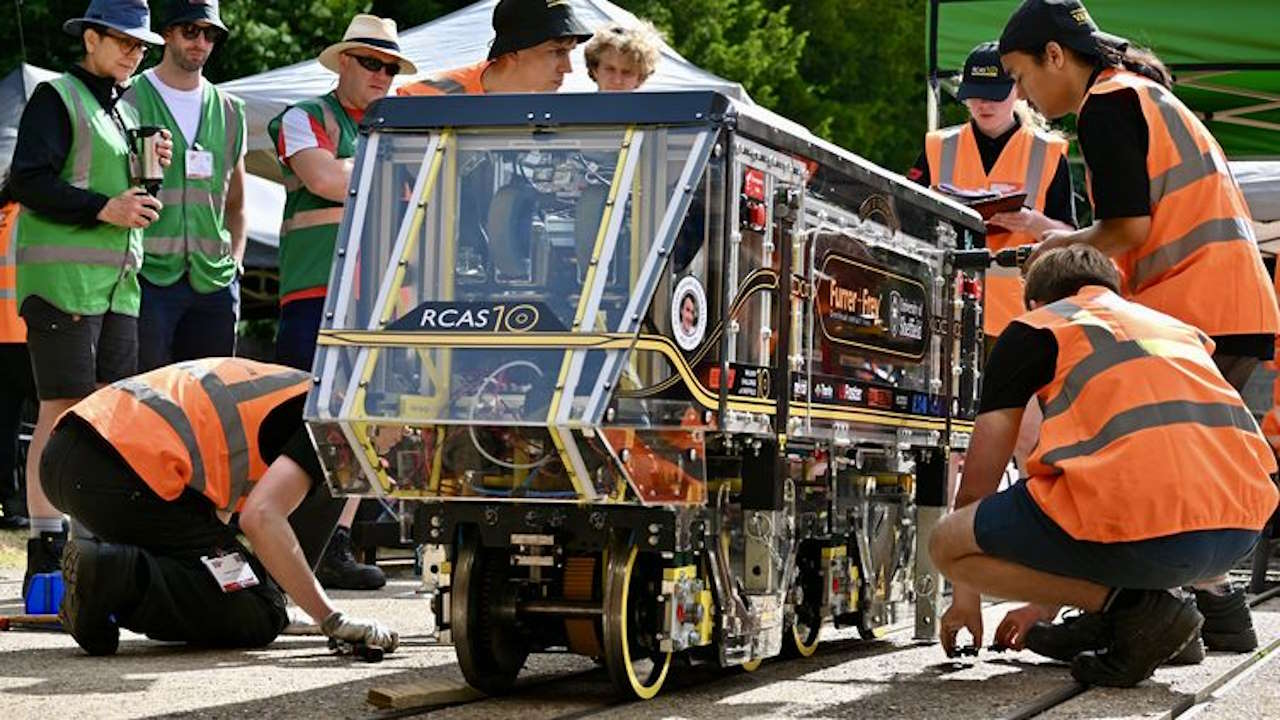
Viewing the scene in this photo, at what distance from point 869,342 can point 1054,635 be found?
3.50 feet

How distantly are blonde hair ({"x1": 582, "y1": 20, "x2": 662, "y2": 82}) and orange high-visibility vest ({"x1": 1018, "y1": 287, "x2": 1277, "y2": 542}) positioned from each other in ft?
8.40

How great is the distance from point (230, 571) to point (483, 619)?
1.36 m

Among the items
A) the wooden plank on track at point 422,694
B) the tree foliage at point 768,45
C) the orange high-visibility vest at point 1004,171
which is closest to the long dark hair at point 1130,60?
the orange high-visibility vest at point 1004,171

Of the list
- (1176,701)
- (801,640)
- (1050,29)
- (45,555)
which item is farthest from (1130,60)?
(45,555)

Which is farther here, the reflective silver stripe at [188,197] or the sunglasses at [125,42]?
the reflective silver stripe at [188,197]

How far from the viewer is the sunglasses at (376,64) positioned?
9.05 metres

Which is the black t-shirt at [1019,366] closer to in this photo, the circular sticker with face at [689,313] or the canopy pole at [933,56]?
the circular sticker with face at [689,313]

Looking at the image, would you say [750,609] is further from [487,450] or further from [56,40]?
[56,40]

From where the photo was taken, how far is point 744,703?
20.5ft

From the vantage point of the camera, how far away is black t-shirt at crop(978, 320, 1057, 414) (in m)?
6.26

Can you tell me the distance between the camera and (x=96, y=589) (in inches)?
281

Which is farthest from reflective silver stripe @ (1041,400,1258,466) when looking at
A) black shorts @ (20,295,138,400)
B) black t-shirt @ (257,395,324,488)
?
black shorts @ (20,295,138,400)

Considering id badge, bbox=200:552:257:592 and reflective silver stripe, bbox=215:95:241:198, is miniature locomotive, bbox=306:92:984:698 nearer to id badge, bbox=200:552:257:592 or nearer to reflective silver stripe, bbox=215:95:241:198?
id badge, bbox=200:552:257:592

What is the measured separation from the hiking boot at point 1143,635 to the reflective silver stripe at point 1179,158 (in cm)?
151
